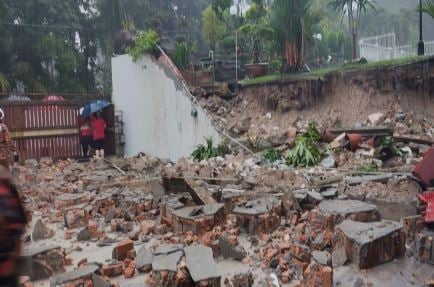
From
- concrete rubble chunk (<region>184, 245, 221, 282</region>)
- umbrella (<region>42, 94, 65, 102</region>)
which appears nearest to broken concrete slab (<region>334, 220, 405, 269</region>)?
concrete rubble chunk (<region>184, 245, 221, 282</region>)

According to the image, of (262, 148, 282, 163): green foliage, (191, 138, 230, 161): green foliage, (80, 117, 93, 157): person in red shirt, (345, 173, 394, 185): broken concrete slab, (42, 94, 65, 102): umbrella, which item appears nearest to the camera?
(345, 173, 394, 185): broken concrete slab

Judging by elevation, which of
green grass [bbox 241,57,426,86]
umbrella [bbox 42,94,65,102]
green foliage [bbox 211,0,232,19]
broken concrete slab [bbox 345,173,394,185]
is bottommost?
broken concrete slab [bbox 345,173,394,185]

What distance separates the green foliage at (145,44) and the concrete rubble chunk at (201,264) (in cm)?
1055

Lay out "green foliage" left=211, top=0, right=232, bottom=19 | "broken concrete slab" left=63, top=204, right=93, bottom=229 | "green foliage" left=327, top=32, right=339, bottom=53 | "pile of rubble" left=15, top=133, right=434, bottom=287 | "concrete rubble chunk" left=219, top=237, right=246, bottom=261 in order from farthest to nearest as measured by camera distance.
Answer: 1. "green foliage" left=327, top=32, right=339, bottom=53
2. "green foliage" left=211, top=0, right=232, bottom=19
3. "broken concrete slab" left=63, top=204, right=93, bottom=229
4. "concrete rubble chunk" left=219, top=237, right=246, bottom=261
5. "pile of rubble" left=15, top=133, right=434, bottom=287

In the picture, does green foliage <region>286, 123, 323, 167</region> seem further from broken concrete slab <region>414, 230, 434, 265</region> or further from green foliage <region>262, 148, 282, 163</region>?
broken concrete slab <region>414, 230, 434, 265</region>

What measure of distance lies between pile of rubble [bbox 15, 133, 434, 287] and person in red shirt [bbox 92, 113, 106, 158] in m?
5.54

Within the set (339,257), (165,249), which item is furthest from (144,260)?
(339,257)

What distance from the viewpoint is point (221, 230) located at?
18.5 feet

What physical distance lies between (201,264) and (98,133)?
12070 millimetres

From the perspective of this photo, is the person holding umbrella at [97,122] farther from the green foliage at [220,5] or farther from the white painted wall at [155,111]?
the green foliage at [220,5]

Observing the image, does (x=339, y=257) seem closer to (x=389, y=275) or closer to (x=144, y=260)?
(x=389, y=275)

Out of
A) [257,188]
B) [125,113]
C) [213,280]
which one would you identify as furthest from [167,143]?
[213,280]

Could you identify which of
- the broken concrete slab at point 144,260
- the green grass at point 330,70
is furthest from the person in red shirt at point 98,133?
the broken concrete slab at point 144,260

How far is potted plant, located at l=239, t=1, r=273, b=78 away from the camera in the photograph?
14062 millimetres
